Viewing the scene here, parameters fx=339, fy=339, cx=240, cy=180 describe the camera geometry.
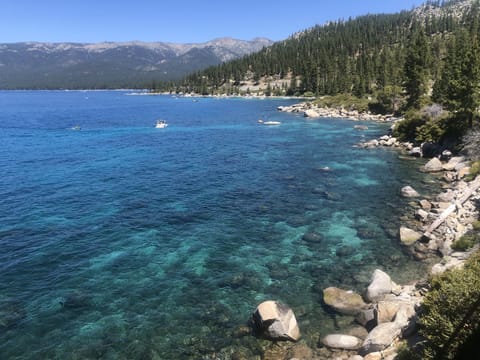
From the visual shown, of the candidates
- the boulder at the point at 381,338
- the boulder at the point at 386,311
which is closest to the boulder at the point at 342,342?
the boulder at the point at 381,338

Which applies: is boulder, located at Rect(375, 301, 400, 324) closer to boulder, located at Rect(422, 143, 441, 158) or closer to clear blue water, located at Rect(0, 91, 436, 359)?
clear blue water, located at Rect(0, 91, 436, 359)

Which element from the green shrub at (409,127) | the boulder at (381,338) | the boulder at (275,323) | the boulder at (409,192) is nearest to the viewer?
the boulder at (381,338)

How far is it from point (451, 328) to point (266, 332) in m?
8.28

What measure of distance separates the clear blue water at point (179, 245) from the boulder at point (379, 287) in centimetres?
146

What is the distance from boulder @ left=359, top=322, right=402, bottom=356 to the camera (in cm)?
1477

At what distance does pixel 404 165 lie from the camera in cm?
4731

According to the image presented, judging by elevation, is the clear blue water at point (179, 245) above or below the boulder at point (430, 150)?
below

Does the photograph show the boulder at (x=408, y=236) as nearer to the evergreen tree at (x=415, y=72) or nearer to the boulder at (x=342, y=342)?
the boulder at (x=342, y=342)

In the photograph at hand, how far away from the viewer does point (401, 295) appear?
744 inches

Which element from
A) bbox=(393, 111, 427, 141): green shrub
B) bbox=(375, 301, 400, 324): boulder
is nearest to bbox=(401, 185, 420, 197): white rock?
bbox=(375, 301, 400, 324): boulder

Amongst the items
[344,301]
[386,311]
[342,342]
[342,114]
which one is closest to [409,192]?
[344,301]

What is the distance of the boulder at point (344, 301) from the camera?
18875 millimetres

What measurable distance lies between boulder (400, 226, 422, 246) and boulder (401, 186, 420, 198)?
31.0 ft

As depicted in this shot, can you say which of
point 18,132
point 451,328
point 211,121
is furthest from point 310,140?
point 18,132
